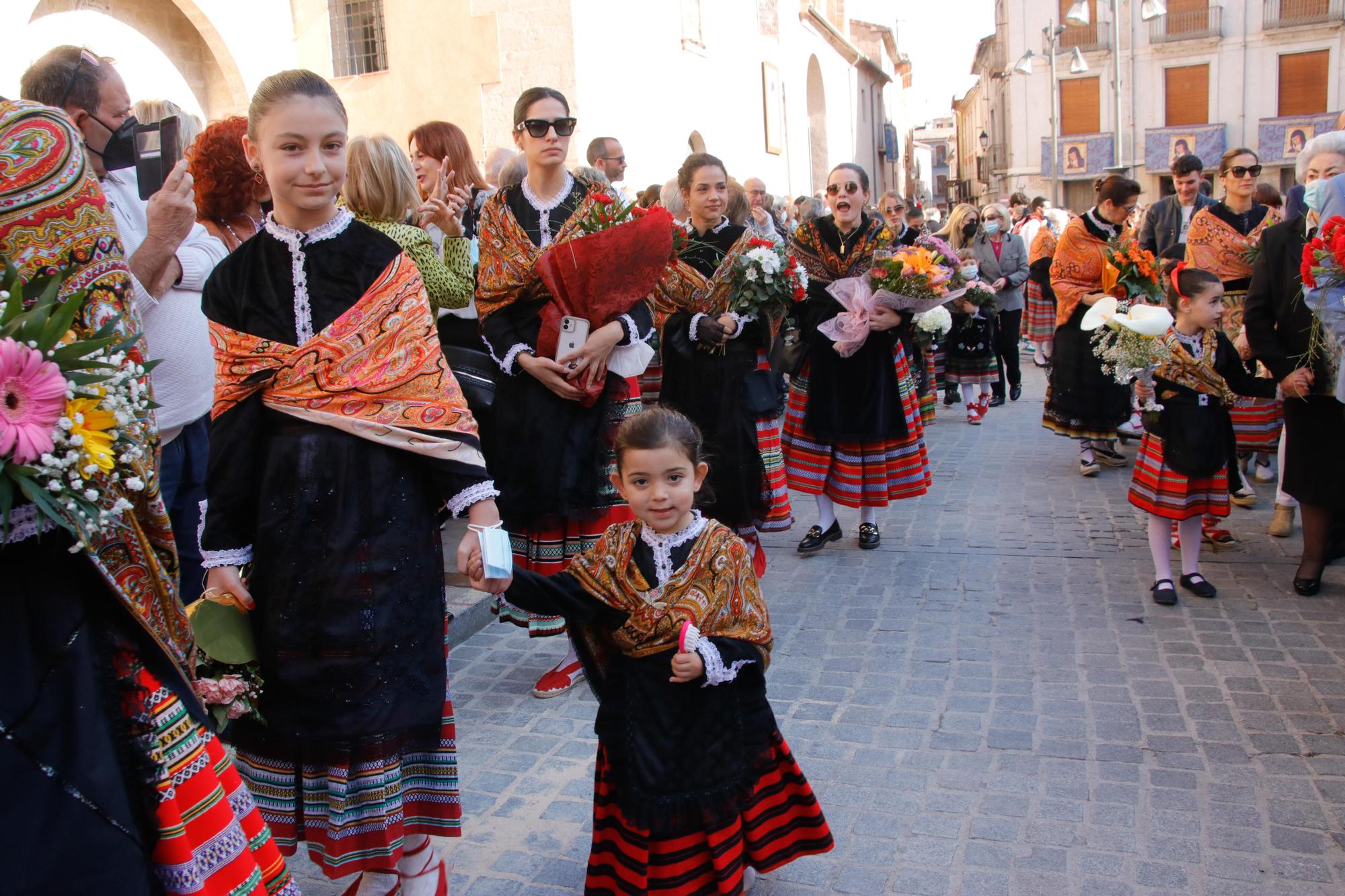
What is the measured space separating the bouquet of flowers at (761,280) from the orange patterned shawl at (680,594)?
2906 mm

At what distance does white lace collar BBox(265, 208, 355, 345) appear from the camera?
2727mm

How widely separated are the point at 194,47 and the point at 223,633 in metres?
12.4

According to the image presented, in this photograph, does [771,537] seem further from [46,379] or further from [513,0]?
[513,0]

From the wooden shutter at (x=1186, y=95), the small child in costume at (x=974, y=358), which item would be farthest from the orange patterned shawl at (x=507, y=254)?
the wooden shutter at (x=1186, y=95)

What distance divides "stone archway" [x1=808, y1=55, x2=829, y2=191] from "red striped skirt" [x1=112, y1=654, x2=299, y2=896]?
35926 millimetres

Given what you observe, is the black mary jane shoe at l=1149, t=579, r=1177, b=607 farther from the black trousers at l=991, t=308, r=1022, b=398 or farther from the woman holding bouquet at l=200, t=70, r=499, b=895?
the black trousers at l=991, t=308, r=1022, b=398

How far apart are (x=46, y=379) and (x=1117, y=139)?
29.8m

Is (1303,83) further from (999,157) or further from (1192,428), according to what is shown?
(1192,428)

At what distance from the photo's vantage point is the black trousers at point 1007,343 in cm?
1255

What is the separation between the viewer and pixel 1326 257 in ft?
16.3

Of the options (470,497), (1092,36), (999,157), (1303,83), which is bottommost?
(470,497)

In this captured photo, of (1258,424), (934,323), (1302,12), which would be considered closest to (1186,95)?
(1302,12)

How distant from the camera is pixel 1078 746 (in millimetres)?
4078

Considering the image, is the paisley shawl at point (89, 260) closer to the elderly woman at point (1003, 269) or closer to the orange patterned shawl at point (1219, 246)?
the orange patterned shawl at point (1219, 246)
